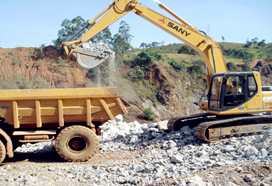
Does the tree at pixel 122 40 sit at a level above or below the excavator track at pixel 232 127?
above

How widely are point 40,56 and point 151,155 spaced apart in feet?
53.1

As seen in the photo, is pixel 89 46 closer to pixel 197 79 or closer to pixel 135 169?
pixel 135 169

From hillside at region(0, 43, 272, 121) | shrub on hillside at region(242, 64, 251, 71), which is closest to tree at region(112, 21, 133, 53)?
hillside at region(0, 43, 272, 121)

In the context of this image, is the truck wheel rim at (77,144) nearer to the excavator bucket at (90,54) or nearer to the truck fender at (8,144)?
the truck fender at (8,144)

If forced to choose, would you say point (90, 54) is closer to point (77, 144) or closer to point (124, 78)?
point (77, 144)

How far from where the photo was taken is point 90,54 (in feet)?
25.7

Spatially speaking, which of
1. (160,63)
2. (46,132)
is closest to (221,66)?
(46,132)

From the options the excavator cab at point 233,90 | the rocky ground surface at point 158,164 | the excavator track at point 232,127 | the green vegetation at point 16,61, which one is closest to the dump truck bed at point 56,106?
the rocky ground surface at point 158,164

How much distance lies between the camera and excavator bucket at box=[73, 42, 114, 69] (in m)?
7.66

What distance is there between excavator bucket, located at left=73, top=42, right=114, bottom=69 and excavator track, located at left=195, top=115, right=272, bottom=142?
3.88 metres

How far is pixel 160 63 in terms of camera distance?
20.3 metres

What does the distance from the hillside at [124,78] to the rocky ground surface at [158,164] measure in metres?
8.93

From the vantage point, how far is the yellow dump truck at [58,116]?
6.10 metres

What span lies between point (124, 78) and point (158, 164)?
1399 centimetres
